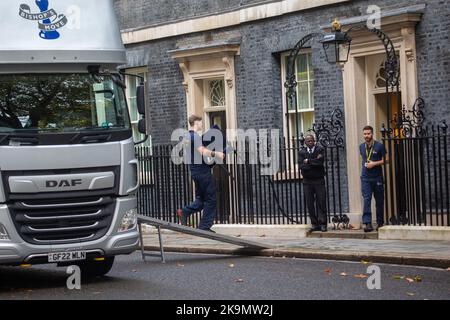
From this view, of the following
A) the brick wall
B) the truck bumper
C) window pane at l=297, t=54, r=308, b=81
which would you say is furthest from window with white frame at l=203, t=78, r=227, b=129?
the truck bumper

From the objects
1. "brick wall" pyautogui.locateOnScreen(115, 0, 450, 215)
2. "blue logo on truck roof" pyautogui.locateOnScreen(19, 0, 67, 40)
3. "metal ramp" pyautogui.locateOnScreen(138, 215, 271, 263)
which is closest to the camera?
"blue logo on truck roof" pyautogui.locateOnScreen(19, 0, 67, 40)

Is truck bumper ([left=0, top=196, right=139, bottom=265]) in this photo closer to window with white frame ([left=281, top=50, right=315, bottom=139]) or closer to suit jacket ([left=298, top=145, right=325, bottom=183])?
suit jacket ([left=298, top=145, right=325, bottom=183])

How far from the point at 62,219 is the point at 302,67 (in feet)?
33.7

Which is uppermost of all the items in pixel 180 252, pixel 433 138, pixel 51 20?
pixel 51 20

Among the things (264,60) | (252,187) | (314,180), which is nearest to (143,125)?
(314,180)

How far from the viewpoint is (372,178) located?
19750 millimetres

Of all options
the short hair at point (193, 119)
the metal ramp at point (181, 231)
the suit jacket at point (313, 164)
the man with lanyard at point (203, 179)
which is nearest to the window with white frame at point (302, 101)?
the suit jacket at point (313, 164)

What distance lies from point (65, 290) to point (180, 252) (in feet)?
19.5

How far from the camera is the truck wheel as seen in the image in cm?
1509

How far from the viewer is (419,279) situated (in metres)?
13.8

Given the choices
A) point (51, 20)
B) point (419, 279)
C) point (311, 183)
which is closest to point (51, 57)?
point (51, 20)

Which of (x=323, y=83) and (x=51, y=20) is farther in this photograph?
(x=323, y=83)

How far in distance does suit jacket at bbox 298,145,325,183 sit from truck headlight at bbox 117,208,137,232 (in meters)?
6.66
